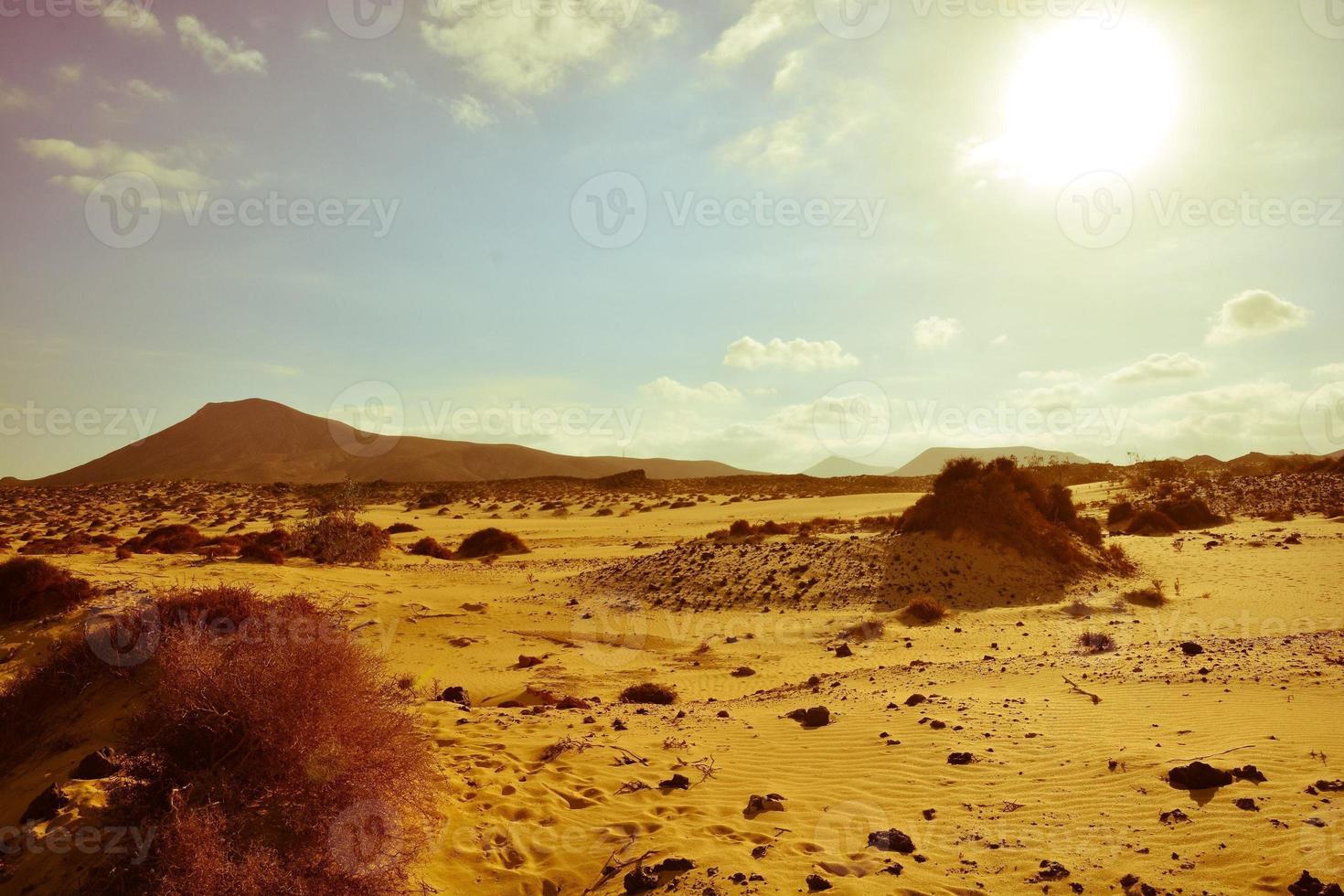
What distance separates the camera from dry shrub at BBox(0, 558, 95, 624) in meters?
9.09

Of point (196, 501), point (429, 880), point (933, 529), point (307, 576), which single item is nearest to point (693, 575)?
point (933, 529)

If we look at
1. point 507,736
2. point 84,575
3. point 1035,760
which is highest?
point 84,575

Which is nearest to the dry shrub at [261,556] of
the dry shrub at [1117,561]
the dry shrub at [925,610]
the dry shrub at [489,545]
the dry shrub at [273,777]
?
the dry shrub at [489,545]

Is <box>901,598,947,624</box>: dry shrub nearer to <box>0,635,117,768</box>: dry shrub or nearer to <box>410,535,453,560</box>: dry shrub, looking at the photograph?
<box>0,635,117,768</box>: dry shrub

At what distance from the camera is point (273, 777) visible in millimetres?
4367

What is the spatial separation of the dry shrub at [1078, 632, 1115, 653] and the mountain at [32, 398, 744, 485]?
7809cm

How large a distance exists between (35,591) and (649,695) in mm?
8629

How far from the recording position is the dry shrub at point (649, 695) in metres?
9.60

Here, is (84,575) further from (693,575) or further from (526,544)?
(526,544)

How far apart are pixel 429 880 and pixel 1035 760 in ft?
17.1

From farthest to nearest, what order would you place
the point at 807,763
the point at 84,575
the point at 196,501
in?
the point at 196,501 → the point at 84,575 → the point at 807,763

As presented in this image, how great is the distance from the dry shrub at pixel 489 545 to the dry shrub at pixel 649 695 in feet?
50.7

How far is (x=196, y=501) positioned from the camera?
40.9m

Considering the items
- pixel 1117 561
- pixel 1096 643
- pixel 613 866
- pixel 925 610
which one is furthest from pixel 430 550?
pixel 1117 561
